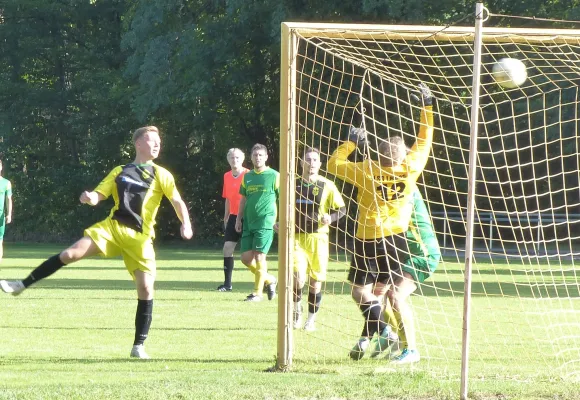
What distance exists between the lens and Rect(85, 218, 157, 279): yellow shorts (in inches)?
325

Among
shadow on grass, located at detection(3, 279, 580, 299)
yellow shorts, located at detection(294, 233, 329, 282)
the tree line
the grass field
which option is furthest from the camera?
the tree line

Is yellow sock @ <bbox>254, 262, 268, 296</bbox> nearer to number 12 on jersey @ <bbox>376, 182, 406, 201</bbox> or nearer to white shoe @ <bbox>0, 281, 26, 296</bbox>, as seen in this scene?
white shoe @ <bbox>0, 281, 26, 296</bbox>

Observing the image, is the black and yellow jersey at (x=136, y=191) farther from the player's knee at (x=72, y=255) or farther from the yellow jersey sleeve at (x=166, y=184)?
the player's knee at (x=72, y=255)

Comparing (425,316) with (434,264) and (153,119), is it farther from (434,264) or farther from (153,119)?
(153,119)

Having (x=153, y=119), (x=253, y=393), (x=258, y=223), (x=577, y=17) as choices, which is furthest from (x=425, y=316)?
(x=153, y=119)

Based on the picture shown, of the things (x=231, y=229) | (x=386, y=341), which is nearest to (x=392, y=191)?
(x=386, y=341)

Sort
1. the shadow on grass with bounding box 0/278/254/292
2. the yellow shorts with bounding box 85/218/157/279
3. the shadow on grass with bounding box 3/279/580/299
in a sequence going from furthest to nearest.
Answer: the shadow on grass with bounding box 0/278/254/292, the shadow on grass with bounding box 3/279/580/299, the yellow shorts with bounding box 85/218/157/279

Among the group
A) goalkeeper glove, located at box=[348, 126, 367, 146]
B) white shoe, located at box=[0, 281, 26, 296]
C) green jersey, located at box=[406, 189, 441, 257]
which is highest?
goalkeeper glove, located at box=[348, 126, 367, 146]

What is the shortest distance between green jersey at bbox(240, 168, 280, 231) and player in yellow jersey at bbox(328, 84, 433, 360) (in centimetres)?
439

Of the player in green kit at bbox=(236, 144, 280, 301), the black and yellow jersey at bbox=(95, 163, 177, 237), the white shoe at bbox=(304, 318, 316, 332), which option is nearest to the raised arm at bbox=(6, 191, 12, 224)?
the player in green kit at bbox=(236, 144, 280, 301)

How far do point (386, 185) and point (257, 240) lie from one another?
4.68 meters

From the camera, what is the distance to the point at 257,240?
1270 cm

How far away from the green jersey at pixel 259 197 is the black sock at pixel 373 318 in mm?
4349

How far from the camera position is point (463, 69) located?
23.5 metres
